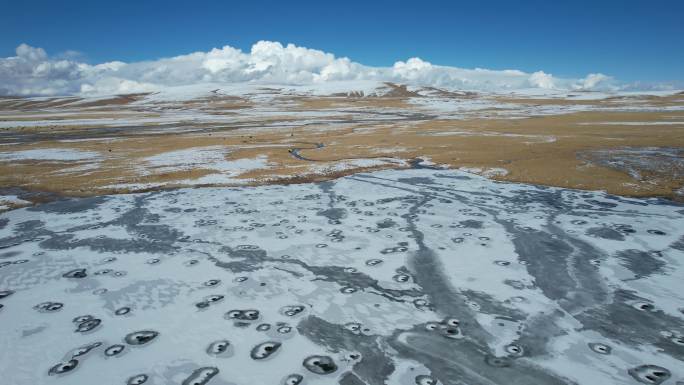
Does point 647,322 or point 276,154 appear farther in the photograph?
point 276,154

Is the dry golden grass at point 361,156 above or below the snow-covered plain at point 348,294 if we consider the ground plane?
above

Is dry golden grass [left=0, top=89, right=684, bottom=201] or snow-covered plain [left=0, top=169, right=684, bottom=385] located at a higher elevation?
dry golden grass [left=0, top=89, right=684, bottom=201]

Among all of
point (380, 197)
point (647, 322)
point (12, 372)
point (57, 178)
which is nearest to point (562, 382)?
point (647, 322)

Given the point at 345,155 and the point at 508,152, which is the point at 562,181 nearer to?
the point at 508,152

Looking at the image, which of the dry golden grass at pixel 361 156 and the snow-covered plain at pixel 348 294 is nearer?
the snow-covered plain at pixel 348 294

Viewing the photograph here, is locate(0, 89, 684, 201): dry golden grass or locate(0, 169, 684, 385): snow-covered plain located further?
locate(0, 89, 684, 201): dry golden grass

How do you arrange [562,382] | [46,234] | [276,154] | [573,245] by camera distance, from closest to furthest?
[562,382] < [573,245] < [46,234] < [276,154]

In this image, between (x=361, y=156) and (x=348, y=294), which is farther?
(x=361, y=156)

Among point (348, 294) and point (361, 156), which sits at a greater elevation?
point (361, 156)
